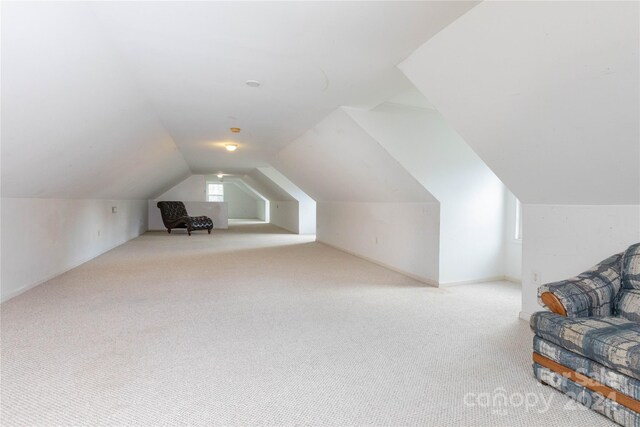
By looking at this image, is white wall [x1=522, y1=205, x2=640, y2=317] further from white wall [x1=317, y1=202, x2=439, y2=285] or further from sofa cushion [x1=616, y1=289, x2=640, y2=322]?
white wall [x1=317, y1=202, x2=439, y2=285]

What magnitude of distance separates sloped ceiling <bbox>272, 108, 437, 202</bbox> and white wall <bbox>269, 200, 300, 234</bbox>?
363 cm

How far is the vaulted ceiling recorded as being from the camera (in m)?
1.81

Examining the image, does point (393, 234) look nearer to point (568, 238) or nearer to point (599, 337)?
point (568, 238)

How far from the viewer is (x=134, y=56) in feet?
7.80

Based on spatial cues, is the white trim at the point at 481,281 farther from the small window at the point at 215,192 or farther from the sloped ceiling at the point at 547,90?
the small window at the point at 215,192

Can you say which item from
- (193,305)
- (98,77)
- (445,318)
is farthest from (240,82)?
(445,318)

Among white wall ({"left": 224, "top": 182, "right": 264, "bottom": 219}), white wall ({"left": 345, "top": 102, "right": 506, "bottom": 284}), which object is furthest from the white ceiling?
white wall ({"left": 224, "top": 182, "right": 264, "bottom": 219})

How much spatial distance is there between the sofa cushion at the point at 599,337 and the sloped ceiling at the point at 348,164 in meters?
2.31

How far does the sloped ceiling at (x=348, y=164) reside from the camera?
12.8 feet

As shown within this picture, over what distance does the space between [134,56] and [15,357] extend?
2.10 meters

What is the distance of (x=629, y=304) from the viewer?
73.2 inches

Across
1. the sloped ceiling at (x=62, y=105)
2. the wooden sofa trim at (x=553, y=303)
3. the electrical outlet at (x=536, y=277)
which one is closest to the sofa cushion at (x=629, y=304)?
the wooden sofa trim at (x=553, y=303)

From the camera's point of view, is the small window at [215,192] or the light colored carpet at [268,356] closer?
the light colored carpet at [268,356]

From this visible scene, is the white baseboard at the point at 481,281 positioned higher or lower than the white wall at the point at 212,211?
lower
